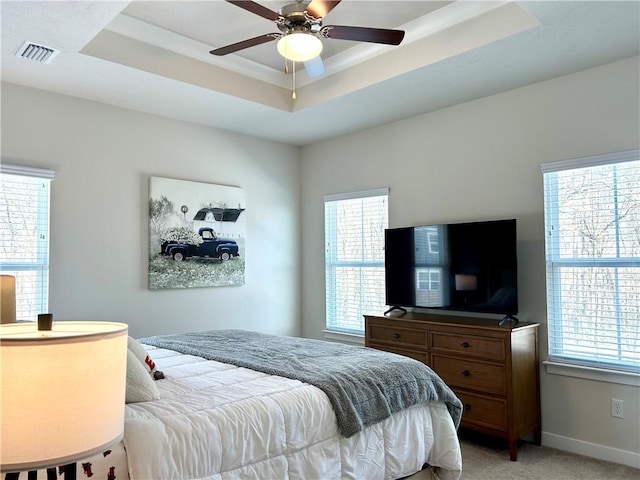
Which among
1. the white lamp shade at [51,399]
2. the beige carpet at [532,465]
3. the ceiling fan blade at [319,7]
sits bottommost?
the beige carpet at [532,465]

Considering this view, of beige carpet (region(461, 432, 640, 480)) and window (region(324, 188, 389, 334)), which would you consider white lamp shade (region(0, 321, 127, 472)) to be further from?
window (region(324, 188, 389, 334))

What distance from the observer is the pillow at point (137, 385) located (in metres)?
1.97

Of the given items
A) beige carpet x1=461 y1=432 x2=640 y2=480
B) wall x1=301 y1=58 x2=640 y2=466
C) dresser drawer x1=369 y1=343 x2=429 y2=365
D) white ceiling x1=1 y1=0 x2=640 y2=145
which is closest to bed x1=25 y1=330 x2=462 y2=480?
beige carpet x1=461 y1=432 x2=640 y2=480

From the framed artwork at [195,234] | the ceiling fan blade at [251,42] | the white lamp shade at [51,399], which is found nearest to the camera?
the white lamp shade at [51,399]

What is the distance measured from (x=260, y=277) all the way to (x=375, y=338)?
1592 millimetres

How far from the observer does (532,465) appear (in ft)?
10.6

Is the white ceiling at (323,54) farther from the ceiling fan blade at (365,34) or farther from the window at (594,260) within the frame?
the window at (594,260)

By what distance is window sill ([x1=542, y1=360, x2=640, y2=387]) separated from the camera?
10.5ft

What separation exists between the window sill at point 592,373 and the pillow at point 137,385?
287 cm

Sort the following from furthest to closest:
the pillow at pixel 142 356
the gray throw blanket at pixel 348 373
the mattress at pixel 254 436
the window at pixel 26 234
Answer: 1. the window at pixel 26 234
2. the gray throw blanket at pixel 348 373
3. the pillow at pixel 142 356
4. the mattress at pixel 254 436

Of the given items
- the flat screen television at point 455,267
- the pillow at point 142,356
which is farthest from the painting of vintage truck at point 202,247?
the pillow at point 142,356

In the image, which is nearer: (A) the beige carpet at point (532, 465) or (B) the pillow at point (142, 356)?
(B) the pillow at point (142, 356)

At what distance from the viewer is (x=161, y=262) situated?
14.3 ft

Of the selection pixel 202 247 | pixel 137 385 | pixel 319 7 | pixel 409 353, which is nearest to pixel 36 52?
pixel 319 7
